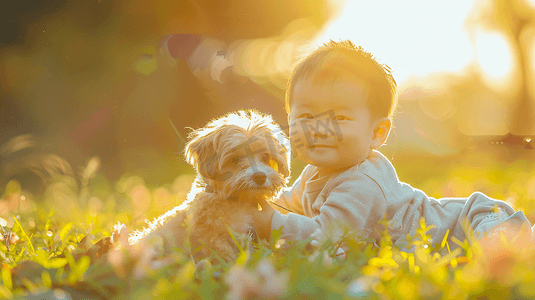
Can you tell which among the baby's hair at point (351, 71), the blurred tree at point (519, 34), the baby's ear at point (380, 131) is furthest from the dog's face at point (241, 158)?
the blurred tree at point (519, 34)

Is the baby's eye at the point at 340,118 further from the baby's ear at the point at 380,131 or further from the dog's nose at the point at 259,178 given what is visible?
the dog's nose at the point at 259,178

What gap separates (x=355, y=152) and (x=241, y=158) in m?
0.93

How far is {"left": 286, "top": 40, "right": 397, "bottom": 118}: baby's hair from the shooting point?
3037 mm

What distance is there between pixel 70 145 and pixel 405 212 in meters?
6.35

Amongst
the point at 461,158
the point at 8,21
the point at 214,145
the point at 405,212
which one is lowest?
the point at 461,158

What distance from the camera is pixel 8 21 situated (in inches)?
255

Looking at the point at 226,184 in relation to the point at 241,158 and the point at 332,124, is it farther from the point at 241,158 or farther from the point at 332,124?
the point at 332,124

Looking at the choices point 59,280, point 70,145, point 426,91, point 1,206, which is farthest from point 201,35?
point 426,91

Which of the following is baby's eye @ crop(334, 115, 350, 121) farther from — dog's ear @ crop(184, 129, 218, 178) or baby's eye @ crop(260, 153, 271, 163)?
dog's ear @ crop(184, 129, 218, 178)

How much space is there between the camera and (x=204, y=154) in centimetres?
277

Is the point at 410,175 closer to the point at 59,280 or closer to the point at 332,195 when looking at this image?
the point at 332,195

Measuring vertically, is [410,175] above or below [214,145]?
below

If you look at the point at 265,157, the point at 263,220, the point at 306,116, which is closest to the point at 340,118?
the point at 306,116

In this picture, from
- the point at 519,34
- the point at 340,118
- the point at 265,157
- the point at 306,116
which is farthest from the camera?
the point at 519,34
